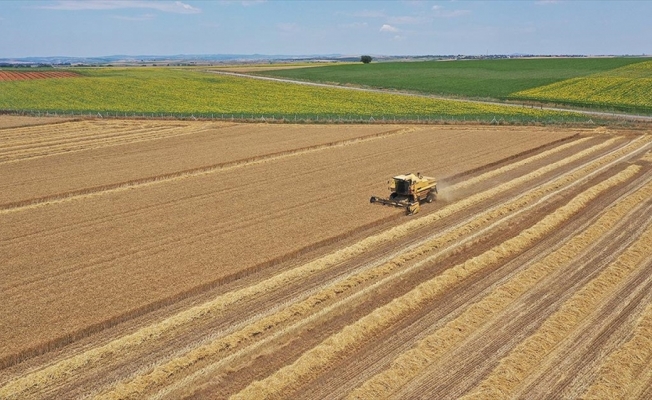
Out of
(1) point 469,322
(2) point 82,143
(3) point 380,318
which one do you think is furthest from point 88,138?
(1) point 469,322

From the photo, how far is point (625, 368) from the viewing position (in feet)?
47.0

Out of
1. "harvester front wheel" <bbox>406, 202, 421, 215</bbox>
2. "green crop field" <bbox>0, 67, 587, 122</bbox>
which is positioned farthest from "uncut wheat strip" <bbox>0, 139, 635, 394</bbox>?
"green crop field" <bbox>0, 67, 587, 122</bbox>

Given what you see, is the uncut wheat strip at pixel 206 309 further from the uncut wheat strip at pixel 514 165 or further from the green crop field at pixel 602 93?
the green crop field at pixel 602 93

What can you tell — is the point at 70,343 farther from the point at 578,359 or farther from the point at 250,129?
the point at 250,129

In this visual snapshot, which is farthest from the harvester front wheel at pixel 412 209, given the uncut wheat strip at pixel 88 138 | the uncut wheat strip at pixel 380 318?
the uncut wheat strip at pixel 88 138

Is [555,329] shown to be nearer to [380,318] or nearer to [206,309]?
[380,318]

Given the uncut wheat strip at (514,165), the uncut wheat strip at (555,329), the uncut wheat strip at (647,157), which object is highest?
the uncut wheat strip at (555,329)

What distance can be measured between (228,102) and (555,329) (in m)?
78.3

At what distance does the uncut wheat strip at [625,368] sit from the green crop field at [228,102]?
161 feet

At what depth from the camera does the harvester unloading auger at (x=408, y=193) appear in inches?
1108

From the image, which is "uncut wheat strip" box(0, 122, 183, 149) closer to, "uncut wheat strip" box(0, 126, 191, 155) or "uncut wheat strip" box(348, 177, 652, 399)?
"uncut wheat strip" box(0, 126, 191, 155)

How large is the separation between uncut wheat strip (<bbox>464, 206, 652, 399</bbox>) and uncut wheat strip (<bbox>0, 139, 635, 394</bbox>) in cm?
813

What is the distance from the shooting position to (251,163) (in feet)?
131

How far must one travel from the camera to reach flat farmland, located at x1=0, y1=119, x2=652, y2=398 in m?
14.3
